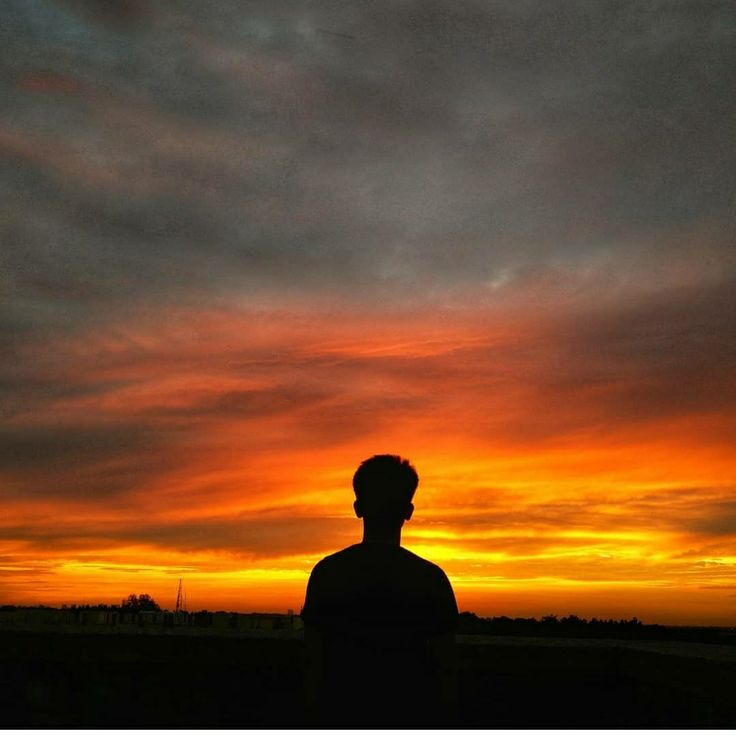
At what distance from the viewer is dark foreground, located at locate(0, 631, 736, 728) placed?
7.17 meters

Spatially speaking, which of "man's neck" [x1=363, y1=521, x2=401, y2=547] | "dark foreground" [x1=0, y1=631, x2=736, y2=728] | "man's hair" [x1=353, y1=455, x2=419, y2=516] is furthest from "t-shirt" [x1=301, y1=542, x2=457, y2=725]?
"dark foreground" [x1=0, y1=631, x2=736, y2=728]

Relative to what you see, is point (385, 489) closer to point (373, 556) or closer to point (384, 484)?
point (384, 484)

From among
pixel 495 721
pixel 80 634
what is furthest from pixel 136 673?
pixel 495 721

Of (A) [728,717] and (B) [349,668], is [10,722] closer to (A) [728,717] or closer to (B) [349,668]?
(B) [349,668]

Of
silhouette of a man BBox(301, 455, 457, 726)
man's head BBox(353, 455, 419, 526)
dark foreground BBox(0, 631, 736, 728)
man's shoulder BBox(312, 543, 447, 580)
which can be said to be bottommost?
dark foreground BBox(0, 631, 736, 728)

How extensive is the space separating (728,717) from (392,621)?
13.5ft

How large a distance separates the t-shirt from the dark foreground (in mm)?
4355

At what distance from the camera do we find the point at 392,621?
3.19m

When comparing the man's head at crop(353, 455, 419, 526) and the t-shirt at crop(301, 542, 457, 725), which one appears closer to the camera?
the t-shirt at crop(301, 542, 457, 725)

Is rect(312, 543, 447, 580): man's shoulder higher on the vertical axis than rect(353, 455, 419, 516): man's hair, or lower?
lower

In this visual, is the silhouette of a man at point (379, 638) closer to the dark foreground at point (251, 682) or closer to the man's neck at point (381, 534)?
the man's neck at point (381, 534)

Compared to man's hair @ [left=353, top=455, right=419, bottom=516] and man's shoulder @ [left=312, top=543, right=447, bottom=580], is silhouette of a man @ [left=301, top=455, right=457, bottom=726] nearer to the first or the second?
man's shoulder @ [left=312, top=543, right=447, bottom=580]

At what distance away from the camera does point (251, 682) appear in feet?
26.6

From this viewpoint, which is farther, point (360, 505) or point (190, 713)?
point (190, 713)
